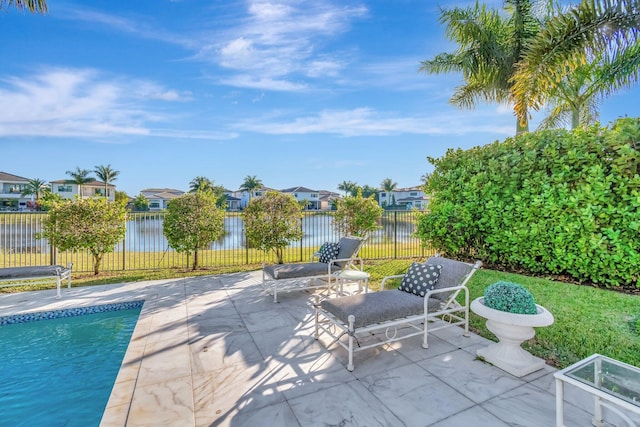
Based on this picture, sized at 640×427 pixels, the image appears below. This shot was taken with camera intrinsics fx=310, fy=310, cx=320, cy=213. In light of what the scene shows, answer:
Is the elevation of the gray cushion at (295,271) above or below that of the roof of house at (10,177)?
below

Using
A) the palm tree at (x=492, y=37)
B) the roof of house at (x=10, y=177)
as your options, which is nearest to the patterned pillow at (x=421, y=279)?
the palm tree at (x=492, y=37)

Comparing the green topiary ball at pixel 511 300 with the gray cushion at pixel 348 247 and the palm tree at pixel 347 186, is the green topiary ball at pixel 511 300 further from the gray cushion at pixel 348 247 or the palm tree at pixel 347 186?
the palm tree at pixel 347 186

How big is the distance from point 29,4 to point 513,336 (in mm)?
10526

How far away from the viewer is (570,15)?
6.29m

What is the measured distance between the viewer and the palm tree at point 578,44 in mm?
5902

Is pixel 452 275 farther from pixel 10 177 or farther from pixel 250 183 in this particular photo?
pixel 250 183

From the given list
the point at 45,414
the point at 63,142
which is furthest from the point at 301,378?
the point at 63,142

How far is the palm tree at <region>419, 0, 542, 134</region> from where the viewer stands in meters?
9.46

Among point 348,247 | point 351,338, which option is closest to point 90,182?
point 348,247

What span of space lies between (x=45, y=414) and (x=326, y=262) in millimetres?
4536

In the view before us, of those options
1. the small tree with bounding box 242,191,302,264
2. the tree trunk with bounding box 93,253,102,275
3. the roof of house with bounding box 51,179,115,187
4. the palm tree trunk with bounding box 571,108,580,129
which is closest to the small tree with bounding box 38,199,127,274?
the tree trunk with bounding box 93,253,102,275

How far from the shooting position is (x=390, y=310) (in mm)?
3529

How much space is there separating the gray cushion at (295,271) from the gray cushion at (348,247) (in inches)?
17.2

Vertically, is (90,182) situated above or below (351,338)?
above
